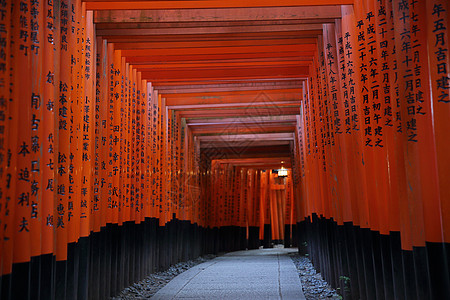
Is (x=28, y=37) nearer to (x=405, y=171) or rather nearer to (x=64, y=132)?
(x=64, y=132)

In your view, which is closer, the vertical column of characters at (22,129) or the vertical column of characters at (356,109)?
the vertical column of characters at (22,129)

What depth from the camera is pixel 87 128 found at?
18.3 ft

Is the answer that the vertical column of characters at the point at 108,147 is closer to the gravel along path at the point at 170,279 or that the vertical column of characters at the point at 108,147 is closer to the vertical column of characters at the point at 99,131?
the vertical column of characters at the point at 99,131

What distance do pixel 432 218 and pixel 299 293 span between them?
3.73m

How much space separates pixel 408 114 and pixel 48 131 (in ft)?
10.1

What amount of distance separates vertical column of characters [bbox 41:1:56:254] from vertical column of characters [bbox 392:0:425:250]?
3037 mm

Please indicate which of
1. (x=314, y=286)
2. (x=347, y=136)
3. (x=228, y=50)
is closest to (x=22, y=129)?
(x=347, y=136)

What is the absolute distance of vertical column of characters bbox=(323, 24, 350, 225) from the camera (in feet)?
19.8

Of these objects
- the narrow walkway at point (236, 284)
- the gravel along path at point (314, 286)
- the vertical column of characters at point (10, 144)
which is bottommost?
the gravel along path at point (314, 286)

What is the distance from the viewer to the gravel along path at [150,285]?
7.11 meters

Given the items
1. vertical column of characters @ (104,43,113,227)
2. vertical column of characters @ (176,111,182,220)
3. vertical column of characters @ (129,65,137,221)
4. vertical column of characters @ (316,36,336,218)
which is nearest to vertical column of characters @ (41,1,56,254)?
vertical column of characters @ (104,43,113,227)

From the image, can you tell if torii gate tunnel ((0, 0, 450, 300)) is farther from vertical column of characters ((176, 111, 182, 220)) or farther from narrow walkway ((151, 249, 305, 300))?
narrow walkway ((151, 249, 305, 300))

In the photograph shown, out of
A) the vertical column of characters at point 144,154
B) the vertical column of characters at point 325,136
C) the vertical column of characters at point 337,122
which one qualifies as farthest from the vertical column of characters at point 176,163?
the vertical column of characters at point 337,122

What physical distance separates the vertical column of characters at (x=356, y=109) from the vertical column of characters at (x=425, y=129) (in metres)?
1.46
